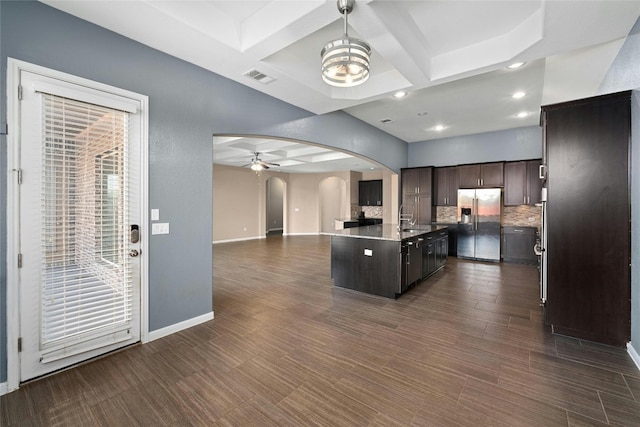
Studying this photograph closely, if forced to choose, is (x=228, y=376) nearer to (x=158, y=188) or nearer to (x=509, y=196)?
(x=158, y=188)

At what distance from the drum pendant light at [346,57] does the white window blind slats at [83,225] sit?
6.57 feet

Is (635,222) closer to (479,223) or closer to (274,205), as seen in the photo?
(479,223)

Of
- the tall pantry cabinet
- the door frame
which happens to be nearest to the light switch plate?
the door frame

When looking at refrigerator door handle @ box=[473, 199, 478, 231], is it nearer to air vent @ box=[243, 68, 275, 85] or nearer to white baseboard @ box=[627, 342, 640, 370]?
white baseboard @ box=[627, 342, 640, 370]

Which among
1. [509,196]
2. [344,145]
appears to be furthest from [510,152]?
[344,145]

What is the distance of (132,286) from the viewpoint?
270cm

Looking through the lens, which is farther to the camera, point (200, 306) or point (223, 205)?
point (223, 205)

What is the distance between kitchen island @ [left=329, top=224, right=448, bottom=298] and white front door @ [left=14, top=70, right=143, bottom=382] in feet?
9.25

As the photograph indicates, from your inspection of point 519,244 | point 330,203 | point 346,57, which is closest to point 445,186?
point 519,244

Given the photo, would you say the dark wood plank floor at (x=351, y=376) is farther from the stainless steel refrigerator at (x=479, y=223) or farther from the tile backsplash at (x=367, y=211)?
the tile backsplash at (x=367, y=211)

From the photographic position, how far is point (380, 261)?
4121 millimetres

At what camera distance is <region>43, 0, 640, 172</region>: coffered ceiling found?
7.47 feet

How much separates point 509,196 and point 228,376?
693 cm

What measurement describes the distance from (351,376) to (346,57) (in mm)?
2431
